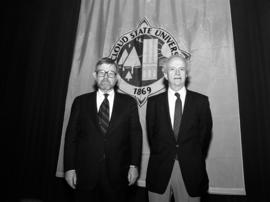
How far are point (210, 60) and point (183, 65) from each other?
1.00m

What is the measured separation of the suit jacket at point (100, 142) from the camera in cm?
171

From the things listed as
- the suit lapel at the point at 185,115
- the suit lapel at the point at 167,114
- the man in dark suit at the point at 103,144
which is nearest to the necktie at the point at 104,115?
the man in dark suit at the point at 103,144

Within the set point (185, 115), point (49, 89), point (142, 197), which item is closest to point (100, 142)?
point (185, 115)

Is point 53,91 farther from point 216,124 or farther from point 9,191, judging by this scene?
point 216,124

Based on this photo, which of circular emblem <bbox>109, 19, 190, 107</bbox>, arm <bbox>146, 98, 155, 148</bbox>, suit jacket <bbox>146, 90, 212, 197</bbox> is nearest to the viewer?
suit jacket <bbox>146, 90, 212, 197</bbox>

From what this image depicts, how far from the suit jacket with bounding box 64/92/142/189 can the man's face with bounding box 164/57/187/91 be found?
0.34m

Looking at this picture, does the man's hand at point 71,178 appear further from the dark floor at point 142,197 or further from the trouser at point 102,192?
the dark floor at point 142,197

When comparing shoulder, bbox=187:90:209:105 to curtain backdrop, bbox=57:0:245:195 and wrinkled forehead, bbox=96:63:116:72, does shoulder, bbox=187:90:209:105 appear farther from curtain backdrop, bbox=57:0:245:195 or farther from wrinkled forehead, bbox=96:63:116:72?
curtain backdrop, bbox=57:0:245:195

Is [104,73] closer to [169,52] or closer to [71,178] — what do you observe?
[71,178]

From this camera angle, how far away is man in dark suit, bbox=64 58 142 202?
66.4 inches

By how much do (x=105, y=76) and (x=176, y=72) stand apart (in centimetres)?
52

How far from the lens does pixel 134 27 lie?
2967 millimetres

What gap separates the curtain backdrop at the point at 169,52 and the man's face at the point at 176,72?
924 millimetres

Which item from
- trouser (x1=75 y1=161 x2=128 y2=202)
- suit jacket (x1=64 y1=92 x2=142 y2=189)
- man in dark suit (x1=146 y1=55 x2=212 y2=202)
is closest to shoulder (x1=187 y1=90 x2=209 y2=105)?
man in dark suit (x1=146 y1=55 x2=212 y2=202)
